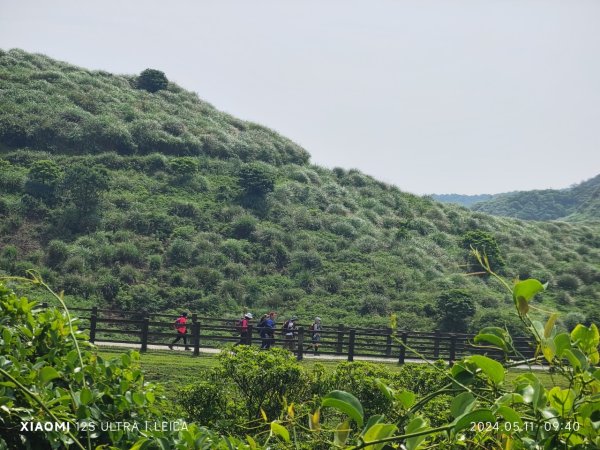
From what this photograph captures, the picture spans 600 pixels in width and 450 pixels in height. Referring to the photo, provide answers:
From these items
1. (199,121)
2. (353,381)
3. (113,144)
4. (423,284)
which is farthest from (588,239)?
(353,381)

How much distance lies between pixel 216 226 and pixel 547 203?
99875mm

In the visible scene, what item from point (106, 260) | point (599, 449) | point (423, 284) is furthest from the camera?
point (423, 284)

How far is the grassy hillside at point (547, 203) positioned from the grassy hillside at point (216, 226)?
227ft

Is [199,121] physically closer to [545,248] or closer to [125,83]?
[125,83]

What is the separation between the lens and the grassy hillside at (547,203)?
119300 millimetres

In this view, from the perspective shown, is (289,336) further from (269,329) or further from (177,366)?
(177,366)

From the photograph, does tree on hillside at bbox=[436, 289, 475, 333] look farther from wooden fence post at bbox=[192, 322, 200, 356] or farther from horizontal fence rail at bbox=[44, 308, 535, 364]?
wooden fence post at bbox=[192, 322, 200, 356]

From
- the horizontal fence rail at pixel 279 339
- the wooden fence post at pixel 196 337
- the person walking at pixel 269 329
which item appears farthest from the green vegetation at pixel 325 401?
the person walking at pixel 269 329

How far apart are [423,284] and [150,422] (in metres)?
33.1

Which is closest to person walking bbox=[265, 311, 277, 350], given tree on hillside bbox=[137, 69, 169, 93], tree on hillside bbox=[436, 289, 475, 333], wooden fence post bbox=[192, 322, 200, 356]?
wooden fence post bbox=[192, 322, 200, 356]

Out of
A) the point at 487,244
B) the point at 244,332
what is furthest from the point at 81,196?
the point at 487,244

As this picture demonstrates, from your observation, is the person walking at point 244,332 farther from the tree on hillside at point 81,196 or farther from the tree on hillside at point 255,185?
the tree on hillside at point 255,185

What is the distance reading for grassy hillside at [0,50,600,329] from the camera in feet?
104

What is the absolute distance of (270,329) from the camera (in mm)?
22250
